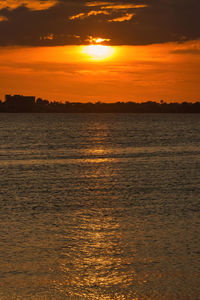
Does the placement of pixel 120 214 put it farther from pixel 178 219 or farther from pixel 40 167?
pixel 40 167

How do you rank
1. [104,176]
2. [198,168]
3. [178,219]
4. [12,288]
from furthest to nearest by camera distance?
[198,168] < [104,176] < [178,219] < [12,288]

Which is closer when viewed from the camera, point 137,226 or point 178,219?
point 137,226

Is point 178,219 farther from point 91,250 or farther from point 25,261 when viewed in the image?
point 25,261

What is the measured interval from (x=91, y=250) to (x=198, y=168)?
3822cm

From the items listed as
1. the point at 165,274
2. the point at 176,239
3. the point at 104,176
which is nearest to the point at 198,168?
the point at 104,176

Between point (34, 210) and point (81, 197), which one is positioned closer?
point (34, 210)

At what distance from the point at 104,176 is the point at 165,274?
33.0m

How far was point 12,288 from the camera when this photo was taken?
17234mm

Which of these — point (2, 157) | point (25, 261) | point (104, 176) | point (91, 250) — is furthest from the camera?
point (2, 157)

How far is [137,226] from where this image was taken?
26.4 m

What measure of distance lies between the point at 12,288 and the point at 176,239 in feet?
30.7

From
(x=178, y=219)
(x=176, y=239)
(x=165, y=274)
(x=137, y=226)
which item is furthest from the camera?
(x=178, y=219)

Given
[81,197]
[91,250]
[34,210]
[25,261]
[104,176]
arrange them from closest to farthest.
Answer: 1. [25,261]
2. [91,250]
3. [34,210]
4. [81,197]
5. [104,176]

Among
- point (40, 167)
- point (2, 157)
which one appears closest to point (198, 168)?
point (40, 167)
